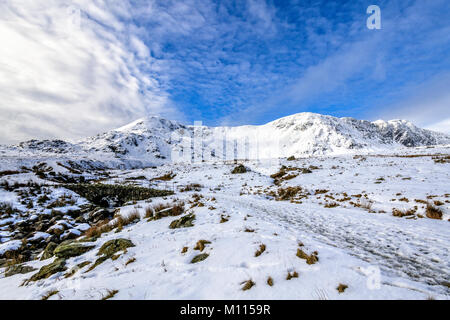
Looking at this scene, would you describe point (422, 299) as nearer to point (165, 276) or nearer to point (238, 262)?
point (238, 262)

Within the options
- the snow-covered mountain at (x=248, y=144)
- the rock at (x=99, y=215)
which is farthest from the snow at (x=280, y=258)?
the snow-covered mountain at (x=248, y=144)

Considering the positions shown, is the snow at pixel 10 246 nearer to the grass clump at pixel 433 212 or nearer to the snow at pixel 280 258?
the snow at pixel 280 258

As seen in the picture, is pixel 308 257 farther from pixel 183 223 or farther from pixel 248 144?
pixel 248 144

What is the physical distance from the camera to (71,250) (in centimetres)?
683

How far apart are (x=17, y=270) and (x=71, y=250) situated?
1518 millimetres

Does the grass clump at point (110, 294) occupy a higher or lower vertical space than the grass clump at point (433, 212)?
lower

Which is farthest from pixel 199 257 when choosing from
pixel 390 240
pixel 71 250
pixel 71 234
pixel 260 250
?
pixel 71 234

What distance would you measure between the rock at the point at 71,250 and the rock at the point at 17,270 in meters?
0.73

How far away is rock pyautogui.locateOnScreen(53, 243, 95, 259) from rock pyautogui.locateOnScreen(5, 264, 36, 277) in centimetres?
73

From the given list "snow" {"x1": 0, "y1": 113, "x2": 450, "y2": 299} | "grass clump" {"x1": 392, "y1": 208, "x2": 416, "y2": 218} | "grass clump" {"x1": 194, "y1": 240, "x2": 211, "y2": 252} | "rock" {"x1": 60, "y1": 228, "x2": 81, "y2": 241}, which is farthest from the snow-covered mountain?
"grass clump" {"x1": 392, "y1": 208, "x2": 416, "y2": 218}

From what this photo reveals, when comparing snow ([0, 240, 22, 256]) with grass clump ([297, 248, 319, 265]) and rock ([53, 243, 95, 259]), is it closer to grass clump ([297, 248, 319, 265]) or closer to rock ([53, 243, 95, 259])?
rock ([53, 243, 95, 259])

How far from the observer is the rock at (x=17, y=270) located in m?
6.04

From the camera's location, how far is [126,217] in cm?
1070
